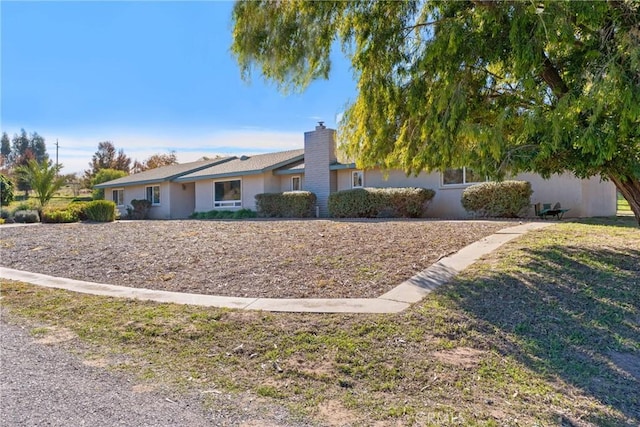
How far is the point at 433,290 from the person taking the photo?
6.02 meters

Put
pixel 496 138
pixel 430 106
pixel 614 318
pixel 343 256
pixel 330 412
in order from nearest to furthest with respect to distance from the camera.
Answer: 1. pixel 330 412
2. pixel 614 318
3. pixel 496 138
4. pixel 430 106
5. pixel 343 256

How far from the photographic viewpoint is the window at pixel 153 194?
91.5 feet

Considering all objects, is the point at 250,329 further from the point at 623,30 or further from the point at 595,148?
the point at 623,30

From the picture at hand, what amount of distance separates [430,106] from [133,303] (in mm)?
5513

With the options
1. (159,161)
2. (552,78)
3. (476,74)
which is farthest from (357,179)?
(159,161)

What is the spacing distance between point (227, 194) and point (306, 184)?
5653 mm

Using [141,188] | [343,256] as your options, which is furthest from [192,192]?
[343,256]

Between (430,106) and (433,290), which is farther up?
(430,106)

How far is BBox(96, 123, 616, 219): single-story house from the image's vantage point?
15117 millimetres

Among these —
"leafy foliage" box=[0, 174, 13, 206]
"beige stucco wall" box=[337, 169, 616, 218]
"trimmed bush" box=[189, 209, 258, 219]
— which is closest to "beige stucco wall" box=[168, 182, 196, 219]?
"trimmed bush" box=[189, 209, 258, 219]

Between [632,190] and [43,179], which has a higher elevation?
[43,179]

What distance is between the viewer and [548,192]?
15078 millimetres

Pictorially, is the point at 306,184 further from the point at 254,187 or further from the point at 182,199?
the point at 182,199

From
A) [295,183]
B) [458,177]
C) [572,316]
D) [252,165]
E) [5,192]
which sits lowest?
[572,316]
